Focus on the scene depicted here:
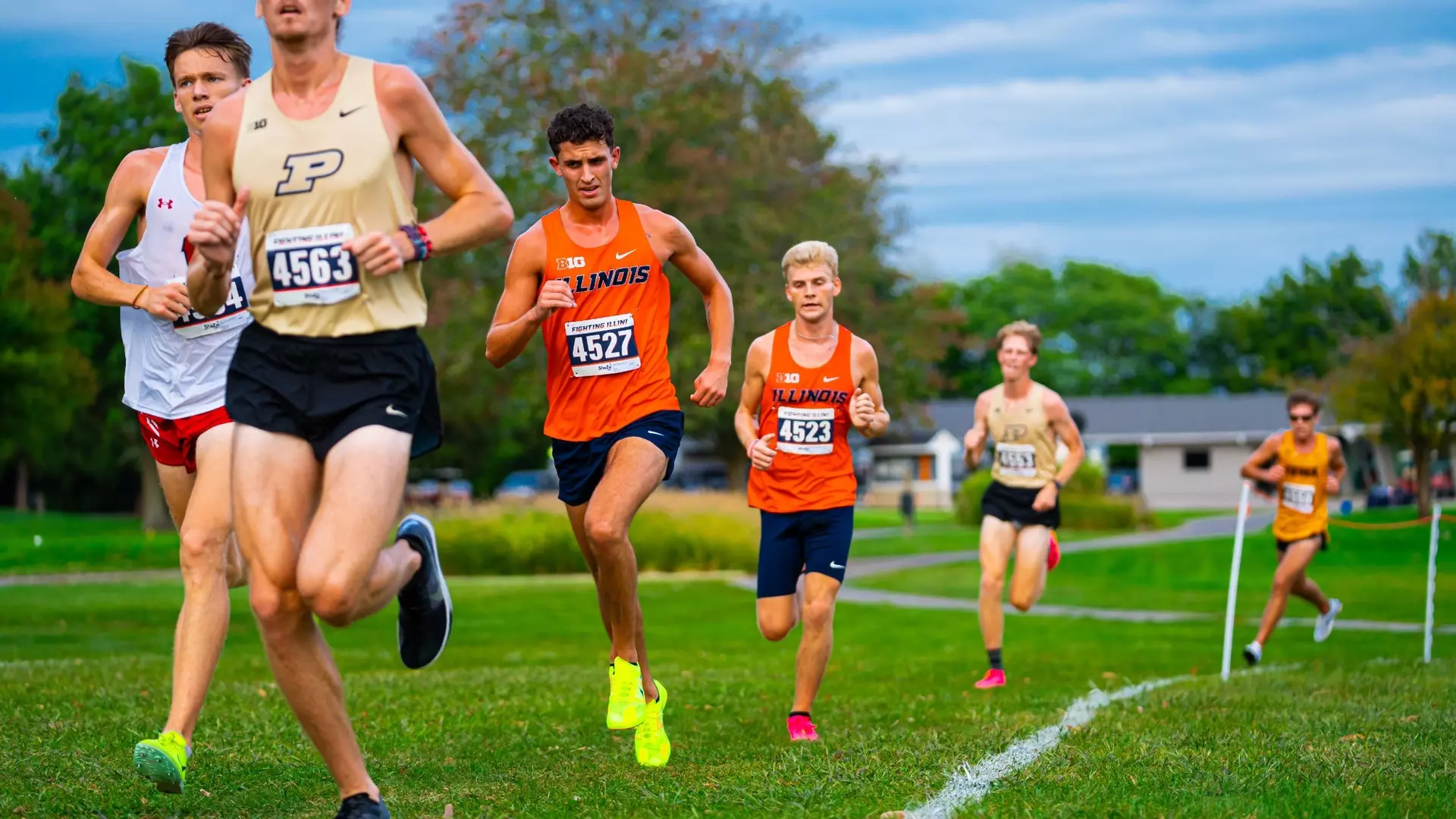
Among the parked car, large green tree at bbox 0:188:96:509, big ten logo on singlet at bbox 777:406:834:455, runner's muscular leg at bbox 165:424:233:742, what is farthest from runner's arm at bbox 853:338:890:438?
the parked car

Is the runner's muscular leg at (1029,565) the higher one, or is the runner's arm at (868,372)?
the runner's arm at (868,372)

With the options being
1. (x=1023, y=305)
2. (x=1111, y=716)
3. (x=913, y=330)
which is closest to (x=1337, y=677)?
(x=1111, y=716)

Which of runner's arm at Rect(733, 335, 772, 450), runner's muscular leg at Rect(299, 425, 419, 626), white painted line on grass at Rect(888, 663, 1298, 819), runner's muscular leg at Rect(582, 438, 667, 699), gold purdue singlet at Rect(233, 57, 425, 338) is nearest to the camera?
runner's muscular leg at Rect(299, 425, 419, 626)

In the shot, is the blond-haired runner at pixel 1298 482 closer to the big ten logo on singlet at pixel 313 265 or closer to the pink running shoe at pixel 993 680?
the pink running shoe at pixel 993 680

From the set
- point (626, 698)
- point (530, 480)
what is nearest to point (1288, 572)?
point (626, 698)

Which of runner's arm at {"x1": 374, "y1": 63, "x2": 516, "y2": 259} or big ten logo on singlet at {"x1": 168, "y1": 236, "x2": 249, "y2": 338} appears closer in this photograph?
runner's arm at {"x1": 374, "y1": 63, "x2": 516, "y2": 259}

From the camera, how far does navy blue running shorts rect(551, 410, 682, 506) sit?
718 centimetres

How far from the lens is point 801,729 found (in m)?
7.91

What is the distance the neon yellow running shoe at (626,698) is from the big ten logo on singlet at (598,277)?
174 centimetres

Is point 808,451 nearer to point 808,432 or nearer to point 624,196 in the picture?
point 808,432

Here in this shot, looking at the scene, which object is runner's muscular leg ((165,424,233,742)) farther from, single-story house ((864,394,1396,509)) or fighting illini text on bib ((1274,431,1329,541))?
single-story house ((864,394,1396,509))

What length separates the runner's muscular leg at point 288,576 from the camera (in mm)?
4805

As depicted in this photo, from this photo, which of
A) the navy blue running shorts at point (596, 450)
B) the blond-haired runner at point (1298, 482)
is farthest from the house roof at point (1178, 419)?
the navy blue running shorts at point (596, 450)

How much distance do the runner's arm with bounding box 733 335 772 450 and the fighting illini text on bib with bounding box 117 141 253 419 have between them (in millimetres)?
2841
